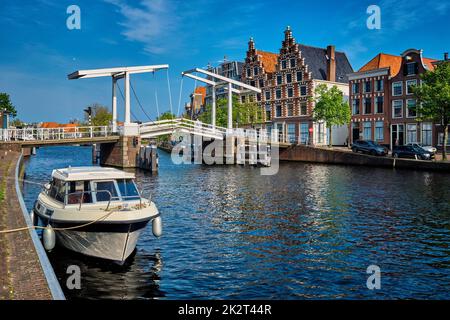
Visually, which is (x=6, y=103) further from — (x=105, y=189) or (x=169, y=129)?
(x=105, y=189)

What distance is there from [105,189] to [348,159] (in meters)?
37.9

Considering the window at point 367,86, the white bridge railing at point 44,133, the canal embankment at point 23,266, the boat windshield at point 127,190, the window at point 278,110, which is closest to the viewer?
the canal embankment at point 23,266

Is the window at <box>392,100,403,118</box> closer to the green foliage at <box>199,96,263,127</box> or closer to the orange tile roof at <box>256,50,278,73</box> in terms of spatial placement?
the green foliage at <box>199,96,263,127</box>

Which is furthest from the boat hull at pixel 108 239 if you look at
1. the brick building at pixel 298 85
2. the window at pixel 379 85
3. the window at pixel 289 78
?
the window at pixel 289 78

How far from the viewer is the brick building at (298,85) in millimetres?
64062

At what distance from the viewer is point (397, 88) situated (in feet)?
173

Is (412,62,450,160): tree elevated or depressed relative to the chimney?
depressed

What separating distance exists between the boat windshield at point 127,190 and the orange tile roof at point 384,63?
1865 inches

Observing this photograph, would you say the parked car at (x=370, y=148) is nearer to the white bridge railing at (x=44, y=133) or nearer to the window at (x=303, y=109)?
the window at (x=303, y=109)

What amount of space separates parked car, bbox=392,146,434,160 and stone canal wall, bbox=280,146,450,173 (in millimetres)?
1996

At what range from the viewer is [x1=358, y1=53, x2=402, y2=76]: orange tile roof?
55.3 m

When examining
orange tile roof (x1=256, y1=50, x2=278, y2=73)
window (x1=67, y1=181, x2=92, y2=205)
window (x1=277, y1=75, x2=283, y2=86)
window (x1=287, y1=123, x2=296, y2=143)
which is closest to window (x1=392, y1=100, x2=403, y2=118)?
window (x1=287, y1=123, x2=296, y2=143)
